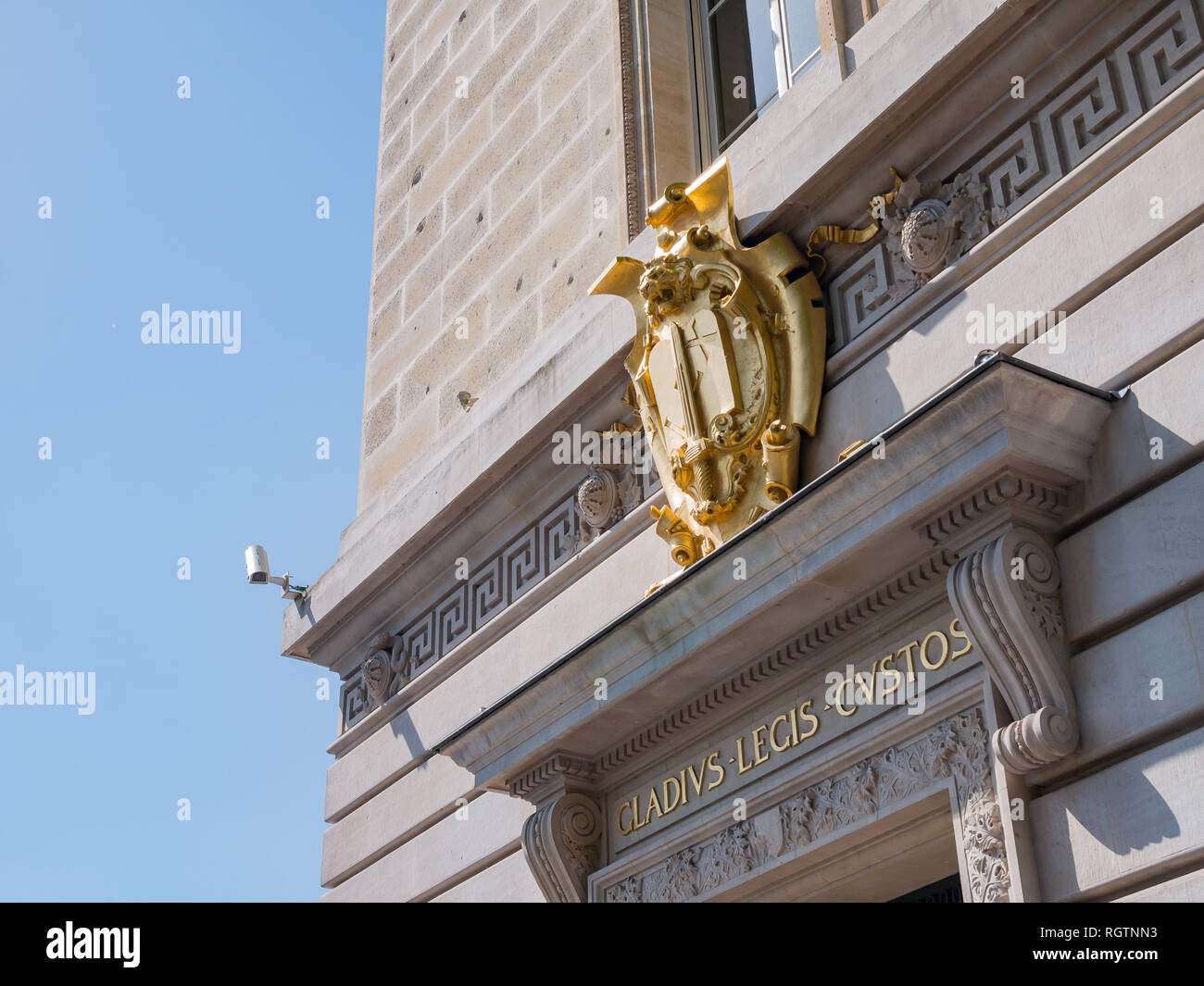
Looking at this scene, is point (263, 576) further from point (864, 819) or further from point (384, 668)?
point (864, 819)

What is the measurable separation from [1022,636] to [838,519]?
3.62 ft

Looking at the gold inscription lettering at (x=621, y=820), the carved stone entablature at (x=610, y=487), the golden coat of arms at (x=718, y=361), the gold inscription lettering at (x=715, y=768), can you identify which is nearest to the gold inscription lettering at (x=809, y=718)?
the gold inscription lettering at (x=715, y=768)

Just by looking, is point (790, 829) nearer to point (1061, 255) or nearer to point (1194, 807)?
point (1194, 807)

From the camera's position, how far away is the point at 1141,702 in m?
5.88

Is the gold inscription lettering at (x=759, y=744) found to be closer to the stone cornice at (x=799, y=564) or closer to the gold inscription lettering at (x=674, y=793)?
the stone cornice at (x=799, y=564)

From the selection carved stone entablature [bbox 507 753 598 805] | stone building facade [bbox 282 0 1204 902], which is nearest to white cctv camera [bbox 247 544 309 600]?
stone building facade [bbox 282 0 1204 902]

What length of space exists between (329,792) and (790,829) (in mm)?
5556

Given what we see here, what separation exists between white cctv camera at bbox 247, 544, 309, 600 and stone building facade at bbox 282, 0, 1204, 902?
0.67 m

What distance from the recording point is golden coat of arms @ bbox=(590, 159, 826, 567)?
8078 millimetres

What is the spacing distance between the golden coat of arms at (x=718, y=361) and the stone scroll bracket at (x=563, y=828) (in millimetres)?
1430

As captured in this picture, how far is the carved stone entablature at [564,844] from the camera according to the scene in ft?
28.5

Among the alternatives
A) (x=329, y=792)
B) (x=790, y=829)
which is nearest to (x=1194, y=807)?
(x=790, y=829)

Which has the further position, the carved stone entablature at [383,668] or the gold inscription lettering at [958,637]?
the carved stone entablature at [383,668]

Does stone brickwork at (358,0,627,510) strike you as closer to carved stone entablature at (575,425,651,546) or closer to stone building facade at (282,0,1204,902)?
stone building facade at (282,0,1204,902)
